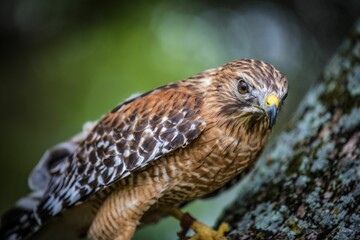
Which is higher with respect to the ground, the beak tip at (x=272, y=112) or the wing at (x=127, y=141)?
the wing at (x=127, y=141)

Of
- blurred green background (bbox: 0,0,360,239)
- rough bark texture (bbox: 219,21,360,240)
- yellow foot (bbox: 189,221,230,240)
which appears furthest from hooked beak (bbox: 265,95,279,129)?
blurred green background (bbox: 0,0,360,239)

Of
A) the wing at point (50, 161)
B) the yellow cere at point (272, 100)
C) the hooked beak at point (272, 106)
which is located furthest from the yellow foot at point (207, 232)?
the wing at point (50, 161)

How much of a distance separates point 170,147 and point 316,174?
127cm

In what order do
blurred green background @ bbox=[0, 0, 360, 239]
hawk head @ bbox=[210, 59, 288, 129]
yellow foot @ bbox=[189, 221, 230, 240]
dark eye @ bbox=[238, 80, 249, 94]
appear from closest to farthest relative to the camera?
hawk head @ bbox=[210, 59, 288, 129] < dark eye @ bbox=[238, 80, 249, 94] < yellow foot @ bbox=[189, 221, 230, 240] < blurred green background @ bbox=[0, 0, 360, 239]

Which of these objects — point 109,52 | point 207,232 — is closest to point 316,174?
point 207,232

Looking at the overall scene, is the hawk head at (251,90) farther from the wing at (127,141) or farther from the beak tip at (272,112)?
the wing at (127,141)

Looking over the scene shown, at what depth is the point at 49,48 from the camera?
30.1 feet

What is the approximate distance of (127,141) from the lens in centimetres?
461

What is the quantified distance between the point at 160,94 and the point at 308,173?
1.47m

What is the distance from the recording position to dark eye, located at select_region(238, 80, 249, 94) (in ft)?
13.8

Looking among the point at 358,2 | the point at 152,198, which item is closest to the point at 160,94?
the point at 152,198

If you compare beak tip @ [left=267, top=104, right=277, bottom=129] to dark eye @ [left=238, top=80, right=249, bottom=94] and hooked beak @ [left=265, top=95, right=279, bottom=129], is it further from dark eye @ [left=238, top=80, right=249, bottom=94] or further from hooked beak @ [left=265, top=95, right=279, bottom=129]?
dark eye @ [left=238, top=80, right=249, bottom=94]

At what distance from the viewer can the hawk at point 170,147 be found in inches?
168

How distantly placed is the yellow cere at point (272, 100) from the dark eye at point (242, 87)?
0.86 ft
